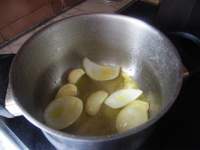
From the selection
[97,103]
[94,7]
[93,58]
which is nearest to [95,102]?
[97,103]

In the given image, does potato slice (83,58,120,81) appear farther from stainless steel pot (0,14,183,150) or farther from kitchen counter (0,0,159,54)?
kitchen counter (0,0,159,54)

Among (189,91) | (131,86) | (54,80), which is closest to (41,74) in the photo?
(54,80)

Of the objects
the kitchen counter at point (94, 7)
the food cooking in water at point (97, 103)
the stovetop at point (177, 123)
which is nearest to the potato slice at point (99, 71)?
the food cooking in water at point (97, 103)

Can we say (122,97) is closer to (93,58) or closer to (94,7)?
(93,58)

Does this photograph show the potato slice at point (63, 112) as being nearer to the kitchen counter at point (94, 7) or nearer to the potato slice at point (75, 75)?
the potato slice at point (75, 75)

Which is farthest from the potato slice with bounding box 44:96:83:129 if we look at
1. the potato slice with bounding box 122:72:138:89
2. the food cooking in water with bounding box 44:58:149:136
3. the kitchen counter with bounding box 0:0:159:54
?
the kitchen counter with bounding box 0:0:159:54

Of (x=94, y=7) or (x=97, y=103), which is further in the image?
(x=94, y=7)
